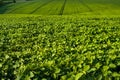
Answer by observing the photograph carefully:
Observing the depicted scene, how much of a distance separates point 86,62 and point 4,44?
6.11 metres

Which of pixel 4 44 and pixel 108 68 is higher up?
pixel 108 68

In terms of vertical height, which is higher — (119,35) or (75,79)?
(75,79)

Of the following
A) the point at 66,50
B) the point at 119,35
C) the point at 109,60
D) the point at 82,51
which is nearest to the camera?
the point at 109,60

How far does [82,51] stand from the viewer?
823 centimetres

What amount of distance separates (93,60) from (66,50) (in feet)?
7.27

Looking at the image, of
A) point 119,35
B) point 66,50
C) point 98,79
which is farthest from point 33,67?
point 119,35

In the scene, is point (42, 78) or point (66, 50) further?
point (66, 50)

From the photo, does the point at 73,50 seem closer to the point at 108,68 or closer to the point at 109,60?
the point at 109,60

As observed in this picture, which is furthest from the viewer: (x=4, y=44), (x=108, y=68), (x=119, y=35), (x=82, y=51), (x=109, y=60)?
(x=119, y=35)

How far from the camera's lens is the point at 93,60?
6695 mm

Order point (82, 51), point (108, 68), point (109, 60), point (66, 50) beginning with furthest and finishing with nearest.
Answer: point (66, 50) → point (82, 51) → point (109, 60) → point (108, 68)

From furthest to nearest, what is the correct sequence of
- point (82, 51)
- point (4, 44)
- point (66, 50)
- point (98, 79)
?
point (4, 44), point (66, 50), point (82, 51), point (98, 79)

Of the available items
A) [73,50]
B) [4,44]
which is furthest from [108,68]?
[4,44]

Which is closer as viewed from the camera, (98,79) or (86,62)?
(98,79)
